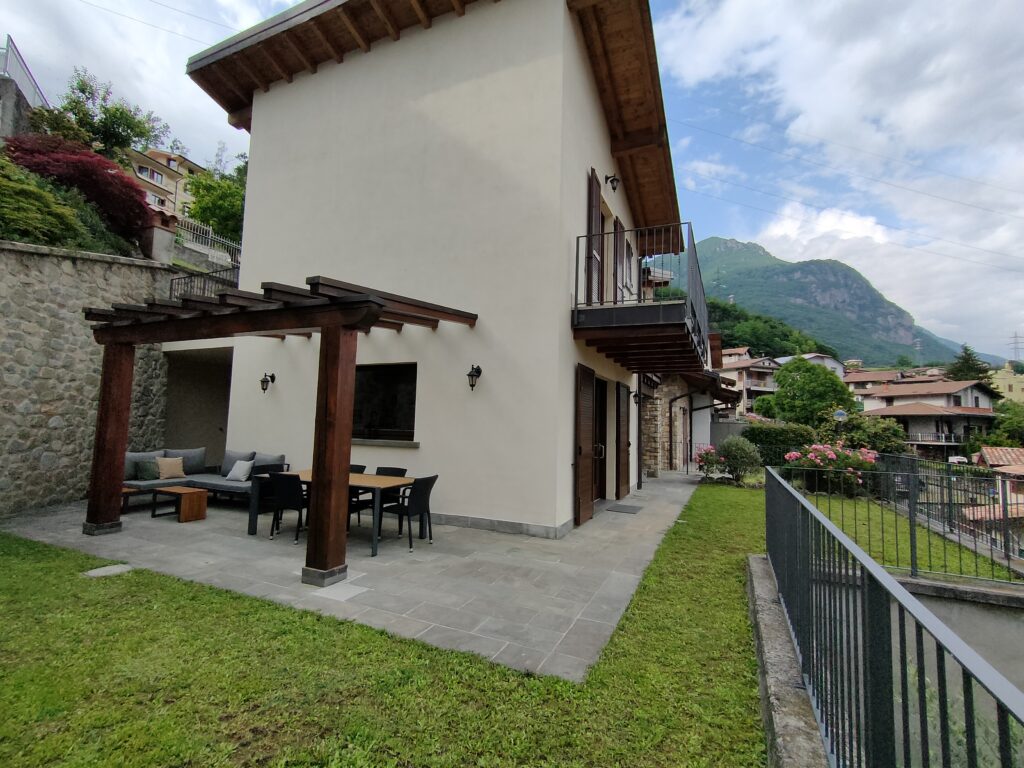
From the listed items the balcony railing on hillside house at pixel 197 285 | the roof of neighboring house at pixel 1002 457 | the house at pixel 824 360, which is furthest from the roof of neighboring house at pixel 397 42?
the house at pixel 824 360

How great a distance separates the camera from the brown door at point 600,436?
8609 millimetres

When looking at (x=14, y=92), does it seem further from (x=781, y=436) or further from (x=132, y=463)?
(x=781, y=436)

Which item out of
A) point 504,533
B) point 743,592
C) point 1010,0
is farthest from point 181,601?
point 1010,0

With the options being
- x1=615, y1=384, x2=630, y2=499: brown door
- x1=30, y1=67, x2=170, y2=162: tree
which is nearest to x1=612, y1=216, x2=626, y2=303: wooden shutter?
x1=615, y1=384, x2=630, y2=499: brown door

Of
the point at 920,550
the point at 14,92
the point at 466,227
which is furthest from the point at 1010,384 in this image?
the point at 14,92

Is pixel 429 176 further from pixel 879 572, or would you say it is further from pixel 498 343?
pixel 879 572

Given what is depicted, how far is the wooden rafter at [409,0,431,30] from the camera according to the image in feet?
24.3

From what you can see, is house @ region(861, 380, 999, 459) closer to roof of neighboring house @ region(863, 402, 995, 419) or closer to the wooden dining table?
roof of neighboring house @ region(863, 402, 995, 419)

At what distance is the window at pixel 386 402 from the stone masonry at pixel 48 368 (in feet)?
16.2

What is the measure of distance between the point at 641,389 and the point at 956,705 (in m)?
10.3

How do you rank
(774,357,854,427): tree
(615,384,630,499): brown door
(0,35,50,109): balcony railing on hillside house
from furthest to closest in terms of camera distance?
(774,357,854,427): tree → (0,35,50,109): balcony railing on hillside house → (615,384,630,499): brown door

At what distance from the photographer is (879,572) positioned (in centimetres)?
166

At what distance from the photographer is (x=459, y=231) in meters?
7.27

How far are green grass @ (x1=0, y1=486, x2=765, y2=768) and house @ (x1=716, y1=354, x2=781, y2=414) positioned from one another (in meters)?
56.3
